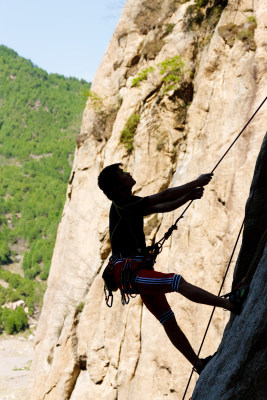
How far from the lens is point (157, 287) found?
14.7 feet

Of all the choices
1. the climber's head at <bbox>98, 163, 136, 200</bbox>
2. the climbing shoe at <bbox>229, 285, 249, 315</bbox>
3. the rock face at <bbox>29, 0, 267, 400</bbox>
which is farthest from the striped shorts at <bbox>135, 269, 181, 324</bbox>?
the rock face at <bbox>29, 0, 267, 400</bbox>

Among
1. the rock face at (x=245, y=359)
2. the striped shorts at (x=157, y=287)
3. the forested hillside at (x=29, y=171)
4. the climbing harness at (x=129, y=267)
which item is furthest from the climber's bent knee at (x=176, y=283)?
the forested hillside at (x=29, y=171)

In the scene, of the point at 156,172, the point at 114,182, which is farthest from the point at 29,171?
the point at 114,182

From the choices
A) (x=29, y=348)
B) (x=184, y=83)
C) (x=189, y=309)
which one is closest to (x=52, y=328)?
(x=189, y=309)

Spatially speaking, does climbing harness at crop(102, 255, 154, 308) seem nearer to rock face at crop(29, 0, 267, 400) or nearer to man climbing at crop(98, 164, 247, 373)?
man climbing at crop(98, 164, 247, 373)

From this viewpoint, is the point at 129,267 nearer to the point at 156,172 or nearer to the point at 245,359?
the point at 245,359

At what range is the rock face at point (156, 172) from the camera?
28.9ft

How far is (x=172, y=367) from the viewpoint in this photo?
905 centimetres

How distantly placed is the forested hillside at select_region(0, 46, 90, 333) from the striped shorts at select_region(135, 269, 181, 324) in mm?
62454

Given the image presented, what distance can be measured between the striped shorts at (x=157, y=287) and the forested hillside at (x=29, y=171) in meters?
62.5

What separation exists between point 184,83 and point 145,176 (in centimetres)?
260

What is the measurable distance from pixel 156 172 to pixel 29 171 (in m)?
116

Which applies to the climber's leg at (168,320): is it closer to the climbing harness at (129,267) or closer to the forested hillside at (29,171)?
the climbing harness at (129,267)

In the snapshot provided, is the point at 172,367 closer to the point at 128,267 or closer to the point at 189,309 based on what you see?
the point at 189,309
